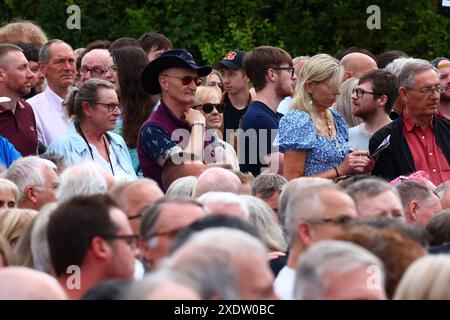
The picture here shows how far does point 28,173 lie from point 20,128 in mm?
1576

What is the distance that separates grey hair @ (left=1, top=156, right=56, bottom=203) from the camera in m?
8.04

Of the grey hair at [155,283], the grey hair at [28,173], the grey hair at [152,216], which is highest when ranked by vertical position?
the grey hair at [155,283]

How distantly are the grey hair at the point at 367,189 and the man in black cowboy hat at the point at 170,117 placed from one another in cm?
218

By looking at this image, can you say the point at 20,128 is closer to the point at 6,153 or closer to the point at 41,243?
the point at 6,153

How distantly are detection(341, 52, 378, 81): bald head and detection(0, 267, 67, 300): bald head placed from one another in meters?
7.67

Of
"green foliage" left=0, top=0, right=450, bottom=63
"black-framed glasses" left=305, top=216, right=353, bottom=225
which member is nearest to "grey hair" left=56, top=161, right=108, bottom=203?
"black-framed glasses" left=305, top=216, right=353, bottom=225

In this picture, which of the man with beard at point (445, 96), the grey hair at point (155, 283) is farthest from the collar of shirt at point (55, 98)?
the grey hair at point (155, 283)

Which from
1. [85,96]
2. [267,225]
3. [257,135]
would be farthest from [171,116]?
[267,225]

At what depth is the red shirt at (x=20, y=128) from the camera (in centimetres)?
955

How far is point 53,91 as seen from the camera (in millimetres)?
10289

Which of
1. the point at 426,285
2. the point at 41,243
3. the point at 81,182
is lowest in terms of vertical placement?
the point at 81,182

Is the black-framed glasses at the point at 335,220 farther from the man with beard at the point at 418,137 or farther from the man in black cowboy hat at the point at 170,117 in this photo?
the man with beard at the point at 418,137
